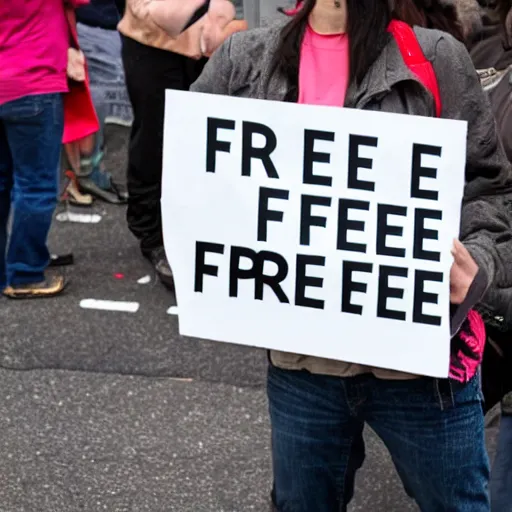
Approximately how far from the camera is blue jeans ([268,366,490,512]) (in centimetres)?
225

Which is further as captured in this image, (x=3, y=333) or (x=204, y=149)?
(x=3, y=333)

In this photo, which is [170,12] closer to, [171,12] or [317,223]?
[171,12]

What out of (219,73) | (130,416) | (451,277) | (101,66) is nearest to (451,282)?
(451,277)

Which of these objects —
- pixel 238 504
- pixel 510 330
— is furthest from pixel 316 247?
pixel 238 504

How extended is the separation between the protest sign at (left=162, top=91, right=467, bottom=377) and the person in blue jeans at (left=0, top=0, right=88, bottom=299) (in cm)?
248

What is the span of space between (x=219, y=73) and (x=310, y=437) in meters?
0.70

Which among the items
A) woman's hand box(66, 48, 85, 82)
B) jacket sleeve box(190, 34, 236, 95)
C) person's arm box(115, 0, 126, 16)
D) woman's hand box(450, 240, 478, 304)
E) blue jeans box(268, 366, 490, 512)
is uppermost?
jacket sleeve box(190, 34, 236, 95)

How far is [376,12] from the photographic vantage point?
2.21m

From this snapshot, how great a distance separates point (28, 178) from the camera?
478 centimetres

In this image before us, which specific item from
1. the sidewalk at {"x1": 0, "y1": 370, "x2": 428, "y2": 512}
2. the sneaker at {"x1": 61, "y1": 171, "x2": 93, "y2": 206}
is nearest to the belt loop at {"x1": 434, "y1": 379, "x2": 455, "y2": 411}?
the sidewalk at {"x1": 0, "y1": 370, "x2": 428, "y2": 512}

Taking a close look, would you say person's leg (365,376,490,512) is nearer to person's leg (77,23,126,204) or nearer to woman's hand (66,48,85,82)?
woman's hand (66,48,85,82)

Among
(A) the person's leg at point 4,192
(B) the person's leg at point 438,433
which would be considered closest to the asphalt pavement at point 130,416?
(A) the person's leg at point 4,192

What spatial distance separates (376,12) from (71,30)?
108 inches

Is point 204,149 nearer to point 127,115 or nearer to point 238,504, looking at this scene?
point 238,504
